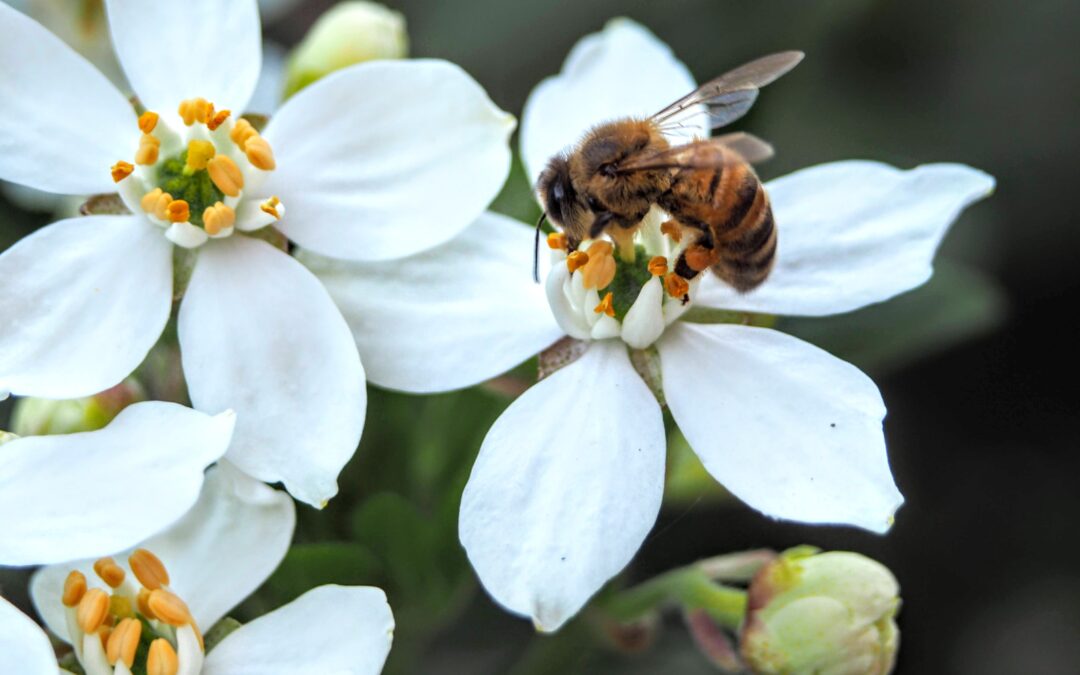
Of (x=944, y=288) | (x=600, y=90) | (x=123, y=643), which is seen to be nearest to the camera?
(x=123, y=643)

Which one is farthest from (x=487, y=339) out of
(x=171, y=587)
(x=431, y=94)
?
(x=171, y=587)

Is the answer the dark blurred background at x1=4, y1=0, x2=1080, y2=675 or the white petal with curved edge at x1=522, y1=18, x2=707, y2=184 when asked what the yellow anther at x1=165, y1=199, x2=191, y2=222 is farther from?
the dark blurred background at x1=4, y1=0, x2=1080, y2=675

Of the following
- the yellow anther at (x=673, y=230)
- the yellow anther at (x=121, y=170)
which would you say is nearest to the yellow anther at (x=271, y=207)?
the yellow anther at (x=121, y=170)

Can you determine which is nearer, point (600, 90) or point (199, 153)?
point (199, 153)

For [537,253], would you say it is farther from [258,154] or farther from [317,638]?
[317,638]

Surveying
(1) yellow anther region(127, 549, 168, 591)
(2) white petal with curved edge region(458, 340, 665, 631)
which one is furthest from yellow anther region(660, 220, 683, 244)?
(1) yellow anther region(127, 549, 168, 591)

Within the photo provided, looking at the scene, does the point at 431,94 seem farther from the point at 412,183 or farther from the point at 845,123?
the point at 845,123

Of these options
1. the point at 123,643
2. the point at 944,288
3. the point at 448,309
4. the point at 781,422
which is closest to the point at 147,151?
the point at 448,309
